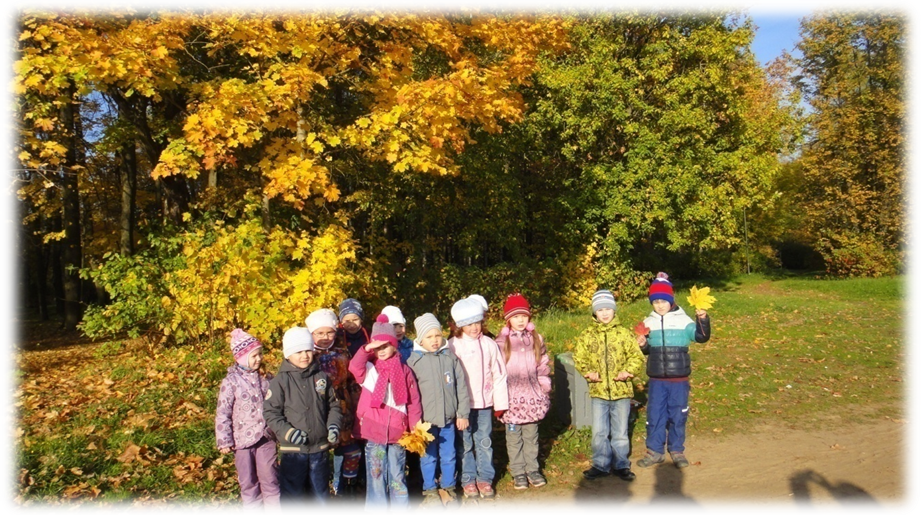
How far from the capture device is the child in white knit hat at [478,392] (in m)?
5.53

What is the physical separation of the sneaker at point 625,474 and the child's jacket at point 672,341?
3.13ft

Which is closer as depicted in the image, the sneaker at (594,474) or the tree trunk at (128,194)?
the sneaker at (594,474)

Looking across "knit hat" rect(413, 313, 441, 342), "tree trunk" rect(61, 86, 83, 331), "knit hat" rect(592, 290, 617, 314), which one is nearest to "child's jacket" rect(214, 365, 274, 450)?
"knit hat" rect(413, 313, 441, 342)

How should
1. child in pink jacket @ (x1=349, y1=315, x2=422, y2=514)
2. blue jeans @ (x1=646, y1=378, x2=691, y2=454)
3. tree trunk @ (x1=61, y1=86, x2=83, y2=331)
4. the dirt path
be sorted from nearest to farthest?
1. child in pink jacket @ (x1=349, y1=315, x2=422, y2=514)
2. the dirt path
3. blue jeans @ (x1=646, y1=378, x2=691, y2=454)
4. tree trunk @ (x1=61, y1=86, x2=83, y2=331)

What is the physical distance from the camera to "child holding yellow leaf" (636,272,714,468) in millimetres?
5992

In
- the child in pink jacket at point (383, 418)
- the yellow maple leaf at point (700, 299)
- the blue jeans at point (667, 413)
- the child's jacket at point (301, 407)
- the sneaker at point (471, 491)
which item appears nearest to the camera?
the child's jacket at point (301, 407)

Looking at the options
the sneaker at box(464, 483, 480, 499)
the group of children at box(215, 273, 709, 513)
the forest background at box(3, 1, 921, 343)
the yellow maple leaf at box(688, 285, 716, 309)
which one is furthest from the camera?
the forest background at box(3, 1, 921, 343)

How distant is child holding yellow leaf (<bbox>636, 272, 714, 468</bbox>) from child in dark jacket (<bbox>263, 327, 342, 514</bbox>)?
311 cm

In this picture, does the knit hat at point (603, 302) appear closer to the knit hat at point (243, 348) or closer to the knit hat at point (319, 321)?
the knit hat at point (319, 321)

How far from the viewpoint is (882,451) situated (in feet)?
21.3

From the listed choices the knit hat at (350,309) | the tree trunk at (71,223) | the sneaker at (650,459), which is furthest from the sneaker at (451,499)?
the tree trunk at (71,223)

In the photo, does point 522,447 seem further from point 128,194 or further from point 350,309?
point 128,194

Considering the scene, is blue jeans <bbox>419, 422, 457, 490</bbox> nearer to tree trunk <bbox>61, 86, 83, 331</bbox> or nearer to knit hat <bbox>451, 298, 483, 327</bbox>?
Answer: knit hat <bbox>451, 298, 483, 327</bbox>

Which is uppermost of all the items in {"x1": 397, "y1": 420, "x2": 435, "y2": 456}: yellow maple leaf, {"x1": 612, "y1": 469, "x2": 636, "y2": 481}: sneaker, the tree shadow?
{"x1": 397, "y1": 420, "x2": 435, "y2": 456}: yellow maple leaf
